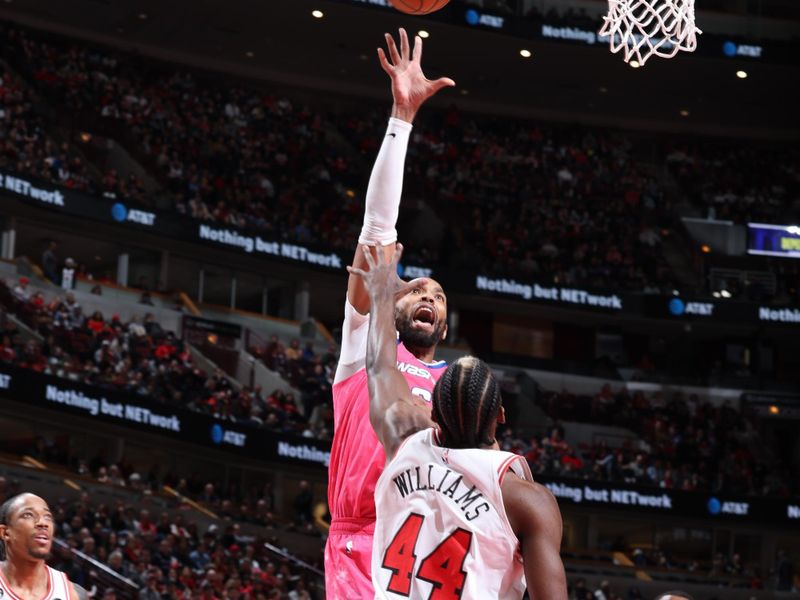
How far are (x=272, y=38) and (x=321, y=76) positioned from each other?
2.38 meters

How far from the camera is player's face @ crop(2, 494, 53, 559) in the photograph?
6426 mm

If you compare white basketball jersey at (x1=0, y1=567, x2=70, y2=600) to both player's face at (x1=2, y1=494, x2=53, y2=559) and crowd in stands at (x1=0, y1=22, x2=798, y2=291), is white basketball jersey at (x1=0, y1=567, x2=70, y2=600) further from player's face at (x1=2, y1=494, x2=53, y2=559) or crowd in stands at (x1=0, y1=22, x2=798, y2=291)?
crowd in stands at (x1=0, y1=22, x2=798, y2=291)

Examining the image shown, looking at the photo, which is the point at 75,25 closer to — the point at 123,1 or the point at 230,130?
the point at 123,1

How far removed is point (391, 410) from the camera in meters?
4.12

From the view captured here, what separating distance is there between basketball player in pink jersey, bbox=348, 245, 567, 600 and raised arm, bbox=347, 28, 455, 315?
1.08 meters

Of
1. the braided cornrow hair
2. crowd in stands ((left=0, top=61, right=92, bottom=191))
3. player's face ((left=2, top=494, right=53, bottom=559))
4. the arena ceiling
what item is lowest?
player's face ((left=2, top=494, right=53, bottom=559))

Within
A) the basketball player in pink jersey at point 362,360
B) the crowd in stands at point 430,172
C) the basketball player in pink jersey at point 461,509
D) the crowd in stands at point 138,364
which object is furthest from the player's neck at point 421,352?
the crowd in stands at point 430,172

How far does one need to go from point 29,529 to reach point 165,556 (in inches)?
502

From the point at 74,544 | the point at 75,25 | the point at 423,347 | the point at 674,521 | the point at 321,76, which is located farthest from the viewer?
the point at 321,76

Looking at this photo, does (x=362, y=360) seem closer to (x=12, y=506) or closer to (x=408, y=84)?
(x=408, y=84)

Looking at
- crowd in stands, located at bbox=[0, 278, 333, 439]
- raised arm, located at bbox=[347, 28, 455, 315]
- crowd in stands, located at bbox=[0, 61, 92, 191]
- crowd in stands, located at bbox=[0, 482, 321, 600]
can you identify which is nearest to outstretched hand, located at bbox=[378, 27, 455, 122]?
raised arm, located at bbox=[347, 28, 455, 315]

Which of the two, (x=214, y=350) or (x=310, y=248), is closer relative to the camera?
(x=214, y=350)

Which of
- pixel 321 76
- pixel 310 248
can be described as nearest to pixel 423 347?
pixel 310 248

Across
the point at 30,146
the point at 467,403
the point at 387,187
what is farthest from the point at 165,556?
the point at 467,403
